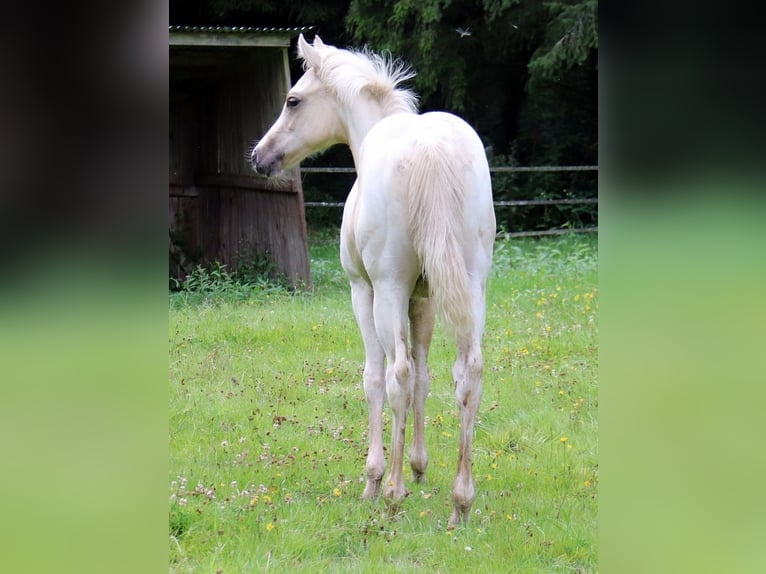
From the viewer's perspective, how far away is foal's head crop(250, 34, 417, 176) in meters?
4.52

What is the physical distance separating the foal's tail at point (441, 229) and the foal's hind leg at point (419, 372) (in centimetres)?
72

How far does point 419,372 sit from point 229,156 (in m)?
8.46

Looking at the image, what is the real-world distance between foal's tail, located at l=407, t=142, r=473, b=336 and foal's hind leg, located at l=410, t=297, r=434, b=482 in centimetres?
72

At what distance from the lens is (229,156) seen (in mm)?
11977

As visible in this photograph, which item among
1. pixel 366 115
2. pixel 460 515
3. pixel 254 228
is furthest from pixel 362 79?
pixel 254 228

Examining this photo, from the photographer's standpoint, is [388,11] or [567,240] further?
[388,11]

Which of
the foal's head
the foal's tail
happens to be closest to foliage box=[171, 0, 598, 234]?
the foal's head

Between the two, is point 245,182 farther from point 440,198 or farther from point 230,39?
point 440,198
